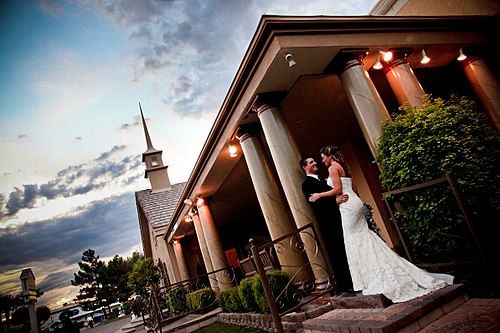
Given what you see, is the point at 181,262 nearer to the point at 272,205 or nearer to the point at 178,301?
the point at 178,301

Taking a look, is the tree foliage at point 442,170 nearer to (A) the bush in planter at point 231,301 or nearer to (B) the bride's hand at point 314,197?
(B) the bride's hand at point 314,197

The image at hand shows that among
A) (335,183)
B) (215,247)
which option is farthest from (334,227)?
(215,247)

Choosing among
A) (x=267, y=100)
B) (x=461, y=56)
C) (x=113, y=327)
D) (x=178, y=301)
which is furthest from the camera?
(x=113, y=327)

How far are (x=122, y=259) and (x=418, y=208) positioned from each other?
2292 inches

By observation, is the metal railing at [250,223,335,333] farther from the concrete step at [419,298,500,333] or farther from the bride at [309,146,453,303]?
the concrete step at [419,298,500,333]

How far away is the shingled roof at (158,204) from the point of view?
18.5m

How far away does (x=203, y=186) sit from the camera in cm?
1012

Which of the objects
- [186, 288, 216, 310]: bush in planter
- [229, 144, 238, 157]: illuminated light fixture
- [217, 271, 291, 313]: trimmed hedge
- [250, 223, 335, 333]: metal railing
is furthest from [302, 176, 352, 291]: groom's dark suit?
[186, 288, 216, 310]: bush in planter

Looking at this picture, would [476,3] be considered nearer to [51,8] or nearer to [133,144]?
[51,8]

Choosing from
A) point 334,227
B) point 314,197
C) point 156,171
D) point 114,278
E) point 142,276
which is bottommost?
point 334,227

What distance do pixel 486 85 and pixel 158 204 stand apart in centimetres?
1815

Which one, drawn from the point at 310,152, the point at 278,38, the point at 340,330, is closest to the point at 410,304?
the point at 340,330

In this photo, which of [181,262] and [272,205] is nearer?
[272,205]

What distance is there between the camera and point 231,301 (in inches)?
297
